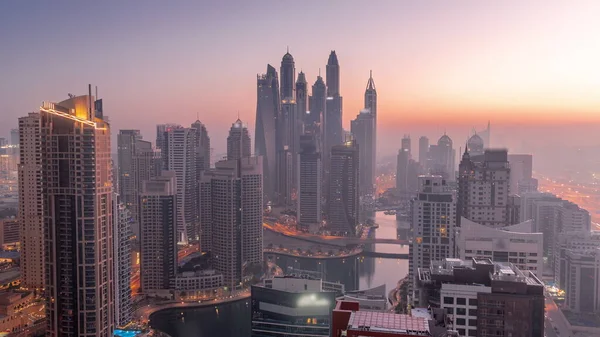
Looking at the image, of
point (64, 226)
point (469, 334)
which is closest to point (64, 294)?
point (64, 226)

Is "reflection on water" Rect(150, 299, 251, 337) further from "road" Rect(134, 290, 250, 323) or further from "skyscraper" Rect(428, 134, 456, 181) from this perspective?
"skyscraper" Rect(428, 134, 456, 181)

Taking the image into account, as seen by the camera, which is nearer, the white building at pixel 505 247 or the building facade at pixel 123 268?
the white building at pixel 505 247

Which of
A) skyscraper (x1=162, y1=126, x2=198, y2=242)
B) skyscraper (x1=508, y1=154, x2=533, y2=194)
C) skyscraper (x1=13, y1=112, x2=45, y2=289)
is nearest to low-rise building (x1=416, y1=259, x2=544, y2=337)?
skyscraper (x1=13, y1=112, x2=45, y2=289)

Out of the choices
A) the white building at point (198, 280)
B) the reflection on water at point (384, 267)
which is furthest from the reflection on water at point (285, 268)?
the white building at point (198, 280)

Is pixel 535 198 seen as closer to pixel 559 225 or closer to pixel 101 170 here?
pixel 559 225

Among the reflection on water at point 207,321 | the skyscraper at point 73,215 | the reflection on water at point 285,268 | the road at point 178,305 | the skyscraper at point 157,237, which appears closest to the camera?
the skyscraper at point 73,215

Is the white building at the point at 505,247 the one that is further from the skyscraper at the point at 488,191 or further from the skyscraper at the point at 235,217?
the skyscraper at the point at 235,217

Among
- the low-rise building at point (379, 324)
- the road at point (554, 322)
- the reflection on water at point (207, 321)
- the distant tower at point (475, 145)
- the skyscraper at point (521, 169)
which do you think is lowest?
the reflection on water at point (207, 321)

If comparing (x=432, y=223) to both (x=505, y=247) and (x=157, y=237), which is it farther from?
(x=157, y=237)
